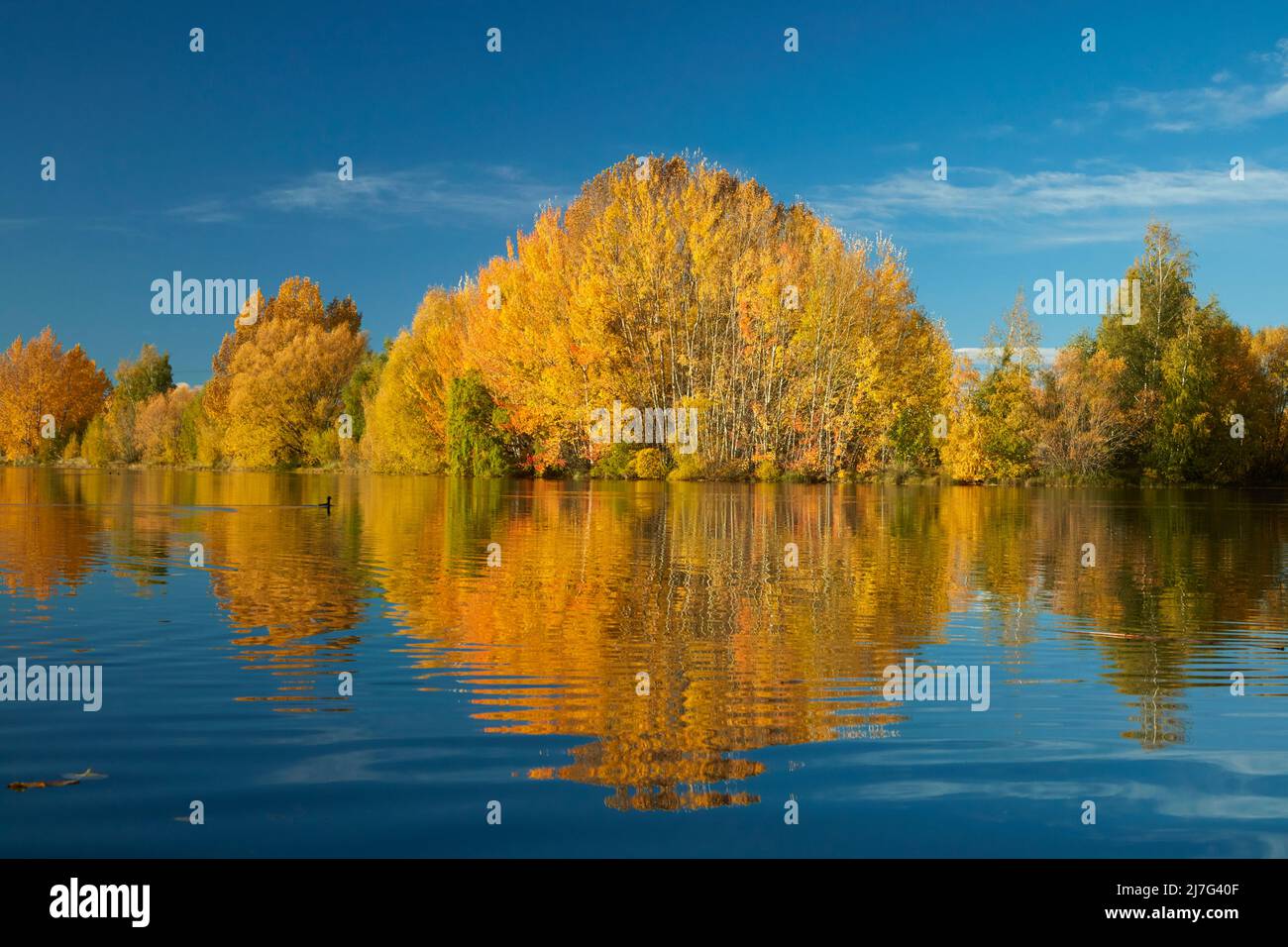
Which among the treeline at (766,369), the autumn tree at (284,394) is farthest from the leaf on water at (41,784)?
the autumn tree at (284,394)

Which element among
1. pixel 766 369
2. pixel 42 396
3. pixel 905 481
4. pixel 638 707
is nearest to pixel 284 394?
pixel 42 396

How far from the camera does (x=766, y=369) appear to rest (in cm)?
4875

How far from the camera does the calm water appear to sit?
4.91 m

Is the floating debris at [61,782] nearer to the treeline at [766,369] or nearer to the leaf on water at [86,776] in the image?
the leaf on water at [86,776]

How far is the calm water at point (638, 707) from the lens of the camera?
4906 millimetres

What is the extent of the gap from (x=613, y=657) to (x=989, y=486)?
48.8 metres

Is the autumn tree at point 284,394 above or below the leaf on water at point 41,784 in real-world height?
above

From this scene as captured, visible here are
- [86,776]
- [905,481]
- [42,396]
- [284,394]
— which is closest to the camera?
[86,776]

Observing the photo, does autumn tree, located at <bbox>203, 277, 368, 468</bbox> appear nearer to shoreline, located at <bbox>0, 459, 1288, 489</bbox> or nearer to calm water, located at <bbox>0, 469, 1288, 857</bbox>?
shoreline, located at <bbox>0, 459, 1288, 489</bbox>

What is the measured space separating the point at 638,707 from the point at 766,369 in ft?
140

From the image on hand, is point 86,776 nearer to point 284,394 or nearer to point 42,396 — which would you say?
point 284,394

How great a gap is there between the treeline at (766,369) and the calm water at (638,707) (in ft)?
104

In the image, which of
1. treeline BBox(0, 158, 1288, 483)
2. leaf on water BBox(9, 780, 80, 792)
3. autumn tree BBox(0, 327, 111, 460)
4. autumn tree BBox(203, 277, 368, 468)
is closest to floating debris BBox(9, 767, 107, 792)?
leaf on water BBox(9, 780, 80, 792)
